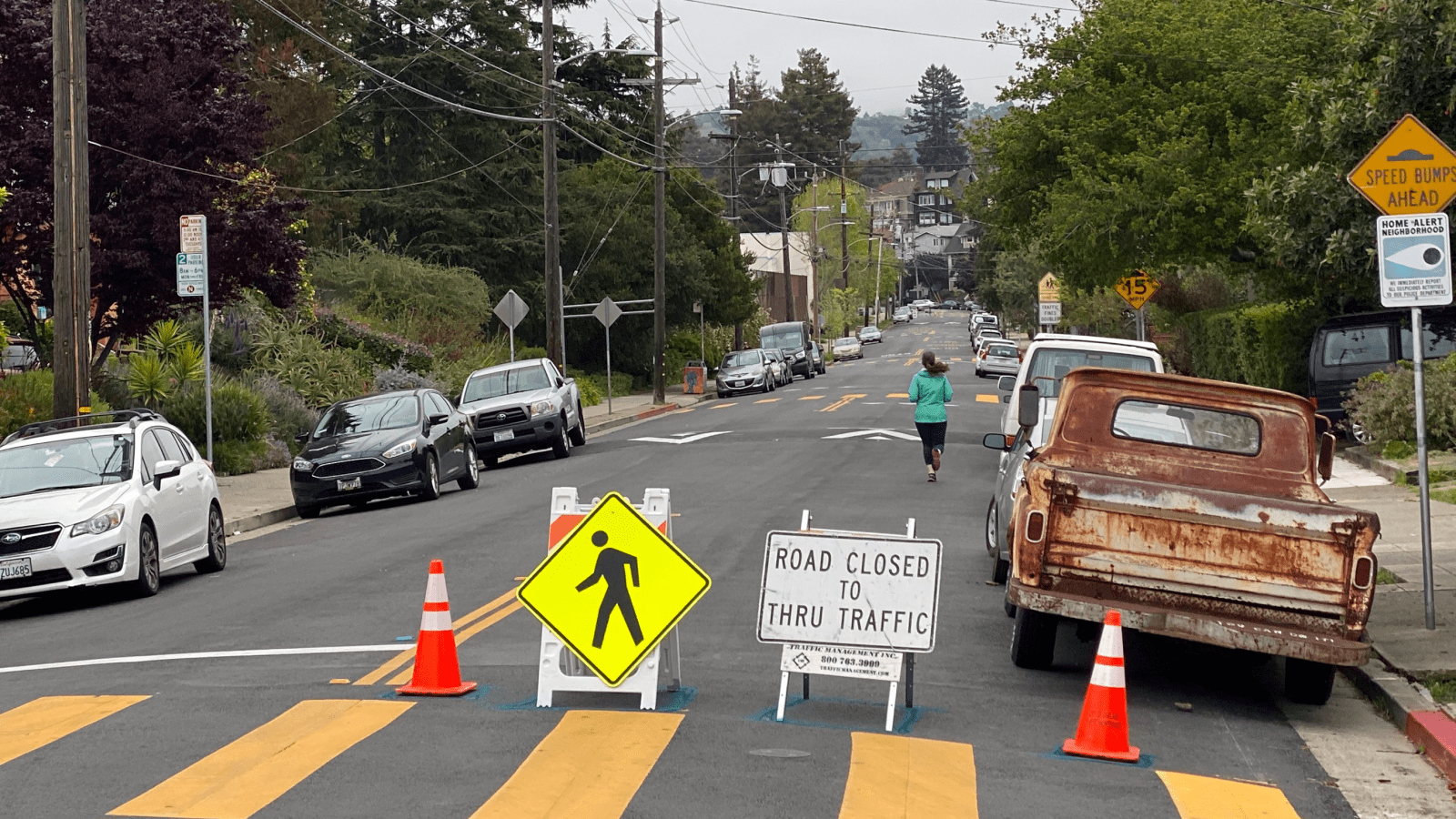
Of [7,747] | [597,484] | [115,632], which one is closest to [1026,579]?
[7,747]

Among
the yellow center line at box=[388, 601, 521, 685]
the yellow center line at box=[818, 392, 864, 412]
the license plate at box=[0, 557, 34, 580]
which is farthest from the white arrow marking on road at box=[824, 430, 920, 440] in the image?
the license plate at box=[0, 557, 34, 580]

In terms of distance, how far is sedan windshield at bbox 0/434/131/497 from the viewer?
14539 mm

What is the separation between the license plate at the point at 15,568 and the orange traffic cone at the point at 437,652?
226 inches

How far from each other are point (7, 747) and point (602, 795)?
3.25 metres

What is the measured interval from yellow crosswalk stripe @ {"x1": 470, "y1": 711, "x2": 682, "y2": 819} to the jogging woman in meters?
13.5

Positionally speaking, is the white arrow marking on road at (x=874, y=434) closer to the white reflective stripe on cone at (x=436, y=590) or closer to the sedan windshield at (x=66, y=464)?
the sedan windshield at (x=66, y=464)

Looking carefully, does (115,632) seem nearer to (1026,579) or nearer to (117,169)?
(1026,579)

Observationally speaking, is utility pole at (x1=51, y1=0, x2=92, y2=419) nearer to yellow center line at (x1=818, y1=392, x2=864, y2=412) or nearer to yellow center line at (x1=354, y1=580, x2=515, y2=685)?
yellow center line at (x1=354, y1=580, x2=515, y2=685)

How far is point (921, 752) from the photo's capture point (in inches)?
311

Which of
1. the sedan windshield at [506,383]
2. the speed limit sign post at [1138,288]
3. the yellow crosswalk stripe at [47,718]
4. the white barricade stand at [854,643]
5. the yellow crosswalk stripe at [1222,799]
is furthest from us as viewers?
the speed limit sign post at [1138,288]

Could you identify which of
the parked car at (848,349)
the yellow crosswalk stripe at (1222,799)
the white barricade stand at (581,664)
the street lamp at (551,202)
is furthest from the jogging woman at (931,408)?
the parked car at (848,349)

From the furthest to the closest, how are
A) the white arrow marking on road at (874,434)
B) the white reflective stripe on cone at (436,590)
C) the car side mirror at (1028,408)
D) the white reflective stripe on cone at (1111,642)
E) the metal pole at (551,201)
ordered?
the metal pole at (551,201), the white arrow marking on road at (874,434), the car side mirror at (1028,408), the white reflective stripe on cone at (436,590), the white reflective stripe on cone at (1111,642)

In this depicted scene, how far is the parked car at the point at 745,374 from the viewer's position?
175ft

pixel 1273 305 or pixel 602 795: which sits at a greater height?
pixel 1273 305
